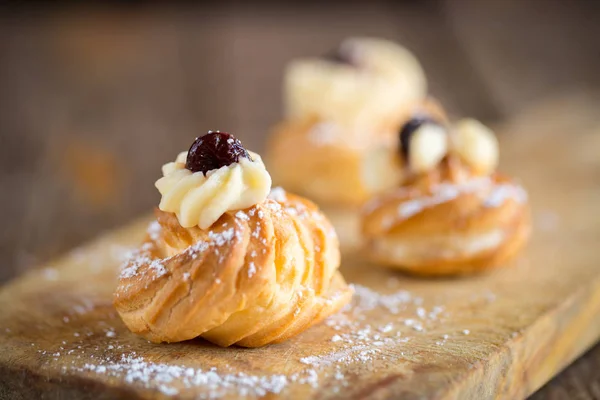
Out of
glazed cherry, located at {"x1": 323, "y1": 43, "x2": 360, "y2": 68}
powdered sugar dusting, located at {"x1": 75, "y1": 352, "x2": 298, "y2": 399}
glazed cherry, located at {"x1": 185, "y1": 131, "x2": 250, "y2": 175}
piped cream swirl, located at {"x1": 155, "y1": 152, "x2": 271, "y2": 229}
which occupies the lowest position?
powdered sugar dusting, located at {"x1": 75, "y1": 352, "x2": 298, "y2": 399}

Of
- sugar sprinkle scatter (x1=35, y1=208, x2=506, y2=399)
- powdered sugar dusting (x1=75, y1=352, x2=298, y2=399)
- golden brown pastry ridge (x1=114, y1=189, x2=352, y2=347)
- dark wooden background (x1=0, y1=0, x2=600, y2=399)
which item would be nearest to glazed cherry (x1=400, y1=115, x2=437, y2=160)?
sugar sprinkle scatter (x1=35, y1=208, x2=506, y2=399)

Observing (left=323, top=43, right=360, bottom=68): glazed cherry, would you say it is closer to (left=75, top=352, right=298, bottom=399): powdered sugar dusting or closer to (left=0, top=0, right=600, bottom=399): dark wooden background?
(left=0, top=0, right=600, bottom=399): dark wooden background

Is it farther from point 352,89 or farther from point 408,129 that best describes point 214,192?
point 352,89

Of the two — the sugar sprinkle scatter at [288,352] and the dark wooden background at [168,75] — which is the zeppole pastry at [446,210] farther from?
the dark wooden background at [168,75]

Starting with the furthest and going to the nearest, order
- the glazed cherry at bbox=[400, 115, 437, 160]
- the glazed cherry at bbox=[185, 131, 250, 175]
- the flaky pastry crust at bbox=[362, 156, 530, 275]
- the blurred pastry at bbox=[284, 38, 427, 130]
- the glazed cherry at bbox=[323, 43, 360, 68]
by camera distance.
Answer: the glazed cherry at bbox=[323, 43, 360, 68] < the blurred pastry at bbox=[284, 38, 427, 130] < the glazed cherry at bbox=[400, 115, 437, 160] < the flaky pastry crust at bbox=[362, 156, 530, 275] < the glazed cherry at bbox=[185, 131, 250, 175]

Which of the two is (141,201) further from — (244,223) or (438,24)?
(438,24)

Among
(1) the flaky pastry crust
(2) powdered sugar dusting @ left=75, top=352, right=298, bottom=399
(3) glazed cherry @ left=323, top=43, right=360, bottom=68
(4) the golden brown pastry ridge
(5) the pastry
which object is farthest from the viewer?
(3) glazed cherry @ left=323, top=43, right=360, bottom=68

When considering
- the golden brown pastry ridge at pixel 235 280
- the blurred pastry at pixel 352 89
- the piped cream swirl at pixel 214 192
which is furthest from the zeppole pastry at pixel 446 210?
the blurred pastry at pixel 352 89
